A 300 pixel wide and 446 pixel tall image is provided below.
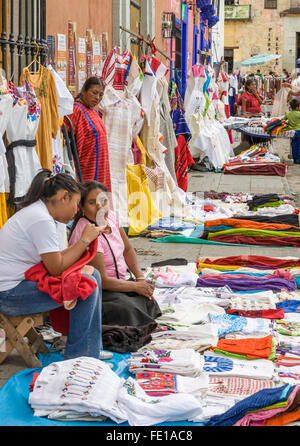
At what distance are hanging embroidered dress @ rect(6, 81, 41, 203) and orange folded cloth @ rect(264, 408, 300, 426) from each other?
2.43m

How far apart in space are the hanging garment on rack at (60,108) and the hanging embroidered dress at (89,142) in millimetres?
652

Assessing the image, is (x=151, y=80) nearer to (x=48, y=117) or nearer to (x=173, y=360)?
(x=48, y=117)

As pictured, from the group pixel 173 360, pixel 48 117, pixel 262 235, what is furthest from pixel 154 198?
pixel 173 360

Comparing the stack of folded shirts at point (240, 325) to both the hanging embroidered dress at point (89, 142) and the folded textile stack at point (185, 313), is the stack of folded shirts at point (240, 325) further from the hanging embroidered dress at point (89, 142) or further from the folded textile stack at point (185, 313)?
the hanging embroidered dress at point (89, 142)

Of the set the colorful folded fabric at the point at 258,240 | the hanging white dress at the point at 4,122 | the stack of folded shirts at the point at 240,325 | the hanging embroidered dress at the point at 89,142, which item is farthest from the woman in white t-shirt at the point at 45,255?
the colorful folded fabric at the point at 258,240

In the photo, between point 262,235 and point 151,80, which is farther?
point 151,80

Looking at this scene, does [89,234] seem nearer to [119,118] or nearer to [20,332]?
[20,332]

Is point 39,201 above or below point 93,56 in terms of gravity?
below

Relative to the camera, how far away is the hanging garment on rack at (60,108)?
6.15 m

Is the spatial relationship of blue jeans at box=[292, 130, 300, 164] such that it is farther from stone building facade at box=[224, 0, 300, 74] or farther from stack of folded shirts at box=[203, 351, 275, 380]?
stone building facade at box=[224, 0, 300, 74]

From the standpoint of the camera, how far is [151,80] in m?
9.30

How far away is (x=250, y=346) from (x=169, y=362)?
2.23 ft

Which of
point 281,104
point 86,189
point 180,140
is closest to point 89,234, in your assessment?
point 86,189
